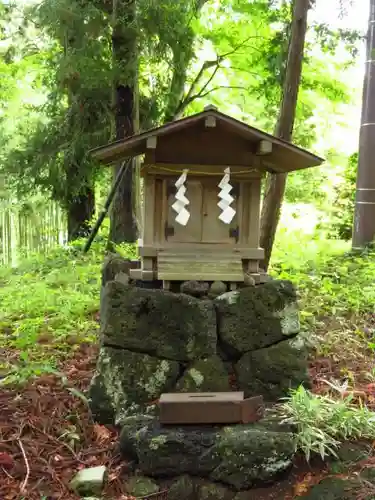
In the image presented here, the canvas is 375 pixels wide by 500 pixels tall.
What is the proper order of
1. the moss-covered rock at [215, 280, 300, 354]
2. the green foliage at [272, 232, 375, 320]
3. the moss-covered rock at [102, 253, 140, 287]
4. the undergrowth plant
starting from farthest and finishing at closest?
the green foliage at [272, 232, 375, 320], the moss-covered rock at [102, 253, 140, 287], the undergrowth plant, the moss-covered rock at [215, 280, 300, 354]

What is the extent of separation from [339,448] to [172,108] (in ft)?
27.7

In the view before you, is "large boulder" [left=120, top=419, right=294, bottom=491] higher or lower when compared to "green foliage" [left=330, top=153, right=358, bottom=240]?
lower

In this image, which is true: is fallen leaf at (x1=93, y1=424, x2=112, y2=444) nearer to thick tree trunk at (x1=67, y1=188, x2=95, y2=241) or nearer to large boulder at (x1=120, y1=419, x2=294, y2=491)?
large boulder at (x1=120, y1=419, x2=294, y2=491)

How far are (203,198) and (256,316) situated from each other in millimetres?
1242

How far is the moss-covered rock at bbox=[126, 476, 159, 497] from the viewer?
3.55m

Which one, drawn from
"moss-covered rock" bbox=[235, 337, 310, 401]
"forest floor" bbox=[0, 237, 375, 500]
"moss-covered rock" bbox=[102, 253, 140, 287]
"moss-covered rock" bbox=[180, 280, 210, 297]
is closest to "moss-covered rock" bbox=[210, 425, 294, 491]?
"forest floor" bbox=[0, 237, 375, 500]

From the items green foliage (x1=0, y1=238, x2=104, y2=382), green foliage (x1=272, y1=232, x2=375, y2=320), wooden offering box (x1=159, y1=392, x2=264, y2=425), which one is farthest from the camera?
green foliage (x1=272, y1=232, x2=375, y2=320)

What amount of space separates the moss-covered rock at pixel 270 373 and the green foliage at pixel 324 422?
1.06ft

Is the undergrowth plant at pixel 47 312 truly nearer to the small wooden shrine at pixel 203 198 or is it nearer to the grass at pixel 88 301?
the grass at pixel 88 301

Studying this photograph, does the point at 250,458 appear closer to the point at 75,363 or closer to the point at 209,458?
the point at 209,458

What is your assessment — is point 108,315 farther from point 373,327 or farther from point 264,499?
point 373,327

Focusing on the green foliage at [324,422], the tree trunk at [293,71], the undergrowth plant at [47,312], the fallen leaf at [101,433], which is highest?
the tree trunk at [293,71]

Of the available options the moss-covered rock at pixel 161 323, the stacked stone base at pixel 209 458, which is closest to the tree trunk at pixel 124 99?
the moss-covered rock at pixel 161 323

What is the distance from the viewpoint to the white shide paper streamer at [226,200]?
4.52 m
